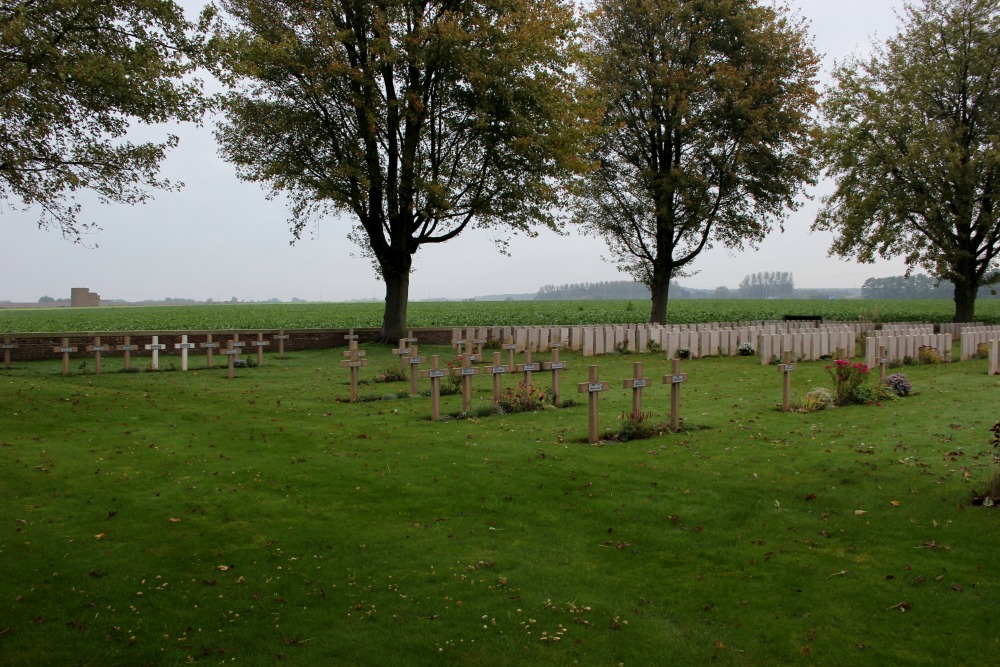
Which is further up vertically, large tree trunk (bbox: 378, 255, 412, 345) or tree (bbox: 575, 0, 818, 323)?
tree (bbox: 575, 0, 818, 323)

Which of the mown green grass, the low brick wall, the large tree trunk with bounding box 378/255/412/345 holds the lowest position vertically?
the mown green grass

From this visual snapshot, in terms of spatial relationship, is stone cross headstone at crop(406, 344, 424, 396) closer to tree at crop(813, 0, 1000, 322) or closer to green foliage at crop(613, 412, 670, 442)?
green foliage at crop(613, 412, 670, 442)

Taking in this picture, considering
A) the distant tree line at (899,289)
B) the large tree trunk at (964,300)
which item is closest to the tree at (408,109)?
the large tree trunk at (964,300)

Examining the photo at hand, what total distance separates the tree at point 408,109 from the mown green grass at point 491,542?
1362cm

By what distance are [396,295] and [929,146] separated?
2307cm

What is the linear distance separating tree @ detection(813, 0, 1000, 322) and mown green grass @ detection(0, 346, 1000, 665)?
80.1 feet

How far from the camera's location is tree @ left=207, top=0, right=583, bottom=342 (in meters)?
21.8

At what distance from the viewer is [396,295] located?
Result: 1009 inches

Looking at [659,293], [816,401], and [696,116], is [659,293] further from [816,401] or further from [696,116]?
[816,401]

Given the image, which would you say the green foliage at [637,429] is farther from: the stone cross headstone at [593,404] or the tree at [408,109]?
the tree at [408,109]

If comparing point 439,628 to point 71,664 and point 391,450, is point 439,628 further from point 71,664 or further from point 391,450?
point 391,450

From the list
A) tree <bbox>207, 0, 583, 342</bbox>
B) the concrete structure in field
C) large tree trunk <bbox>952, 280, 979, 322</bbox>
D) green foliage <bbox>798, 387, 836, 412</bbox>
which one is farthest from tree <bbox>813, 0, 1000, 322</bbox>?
the concrete structure in field

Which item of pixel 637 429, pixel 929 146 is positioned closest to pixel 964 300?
pixel 929 146

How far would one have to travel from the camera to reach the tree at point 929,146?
30531 millimetres
